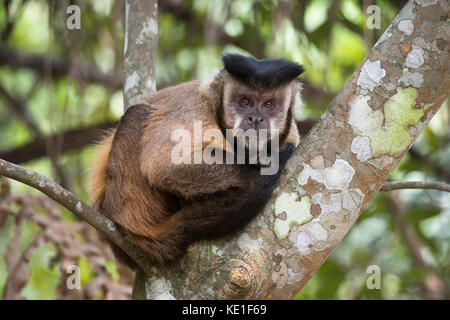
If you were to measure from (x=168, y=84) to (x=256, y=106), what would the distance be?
3.25m

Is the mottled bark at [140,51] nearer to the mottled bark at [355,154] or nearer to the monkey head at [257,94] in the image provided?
the monkey head at [257,94]

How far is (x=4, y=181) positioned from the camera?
13.9 ft

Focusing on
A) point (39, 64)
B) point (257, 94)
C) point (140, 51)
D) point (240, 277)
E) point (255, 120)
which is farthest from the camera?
point (39, 64)

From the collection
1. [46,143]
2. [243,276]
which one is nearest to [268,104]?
[243,276]

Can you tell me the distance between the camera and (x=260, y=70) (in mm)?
3805

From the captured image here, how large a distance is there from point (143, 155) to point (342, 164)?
1.44 meters

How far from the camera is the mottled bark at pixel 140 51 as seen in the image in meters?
4.05

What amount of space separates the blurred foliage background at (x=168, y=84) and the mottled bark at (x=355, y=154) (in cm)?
172

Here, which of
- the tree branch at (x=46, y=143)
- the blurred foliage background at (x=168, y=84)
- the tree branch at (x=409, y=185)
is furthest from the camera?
the tree branch at (x=46, y=143)

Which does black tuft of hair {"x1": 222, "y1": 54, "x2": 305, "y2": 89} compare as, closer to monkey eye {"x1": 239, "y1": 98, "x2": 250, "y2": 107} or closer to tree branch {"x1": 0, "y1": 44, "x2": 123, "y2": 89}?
monkey eye {"x1": 239, "y1": 98, "x2": 250, "y2": 107}

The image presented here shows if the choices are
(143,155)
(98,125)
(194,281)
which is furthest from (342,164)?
(98,125)

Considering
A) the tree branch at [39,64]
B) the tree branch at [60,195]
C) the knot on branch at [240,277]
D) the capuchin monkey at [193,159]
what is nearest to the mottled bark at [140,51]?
the capuchin monkey at [193,159]

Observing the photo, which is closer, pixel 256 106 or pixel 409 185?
pixel 409 185

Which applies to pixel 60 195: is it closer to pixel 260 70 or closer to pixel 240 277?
pixel 240 277
